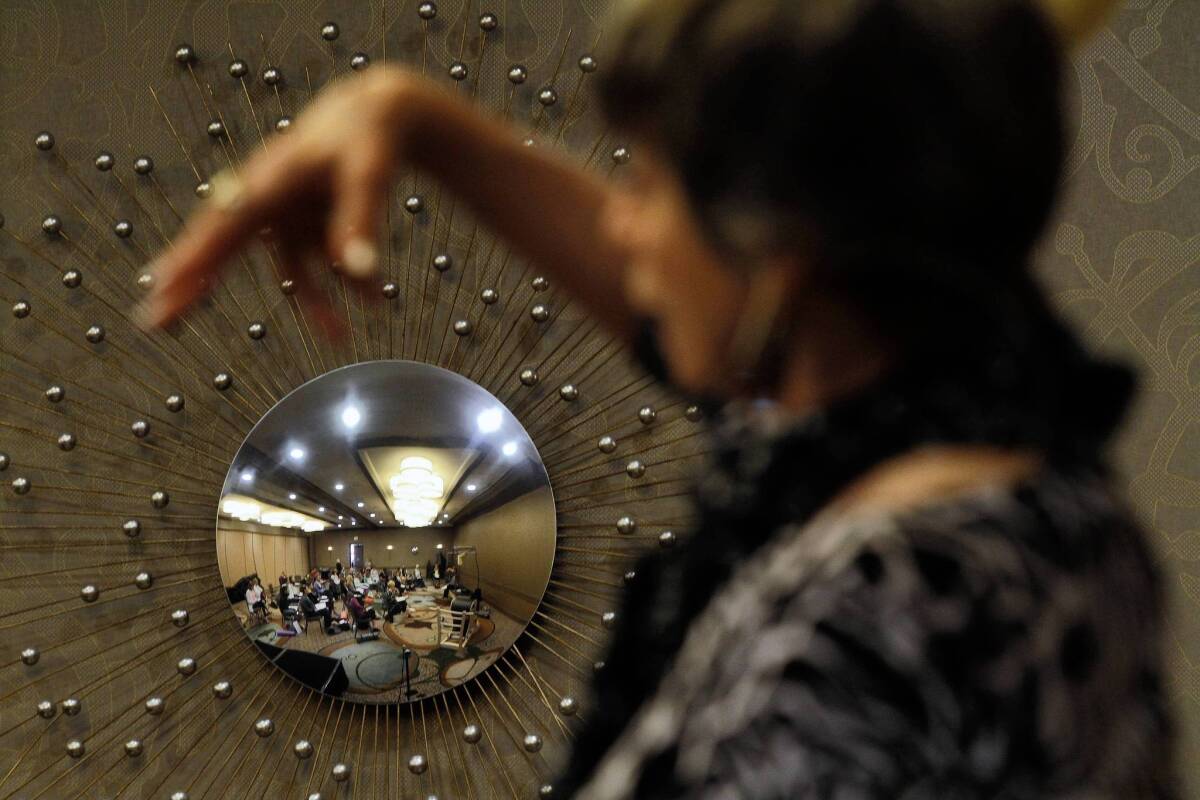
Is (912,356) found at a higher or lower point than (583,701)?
higher

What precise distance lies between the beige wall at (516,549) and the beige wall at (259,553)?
6.7 inches

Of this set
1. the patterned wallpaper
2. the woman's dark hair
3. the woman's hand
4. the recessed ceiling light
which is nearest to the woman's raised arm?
the woman's hand

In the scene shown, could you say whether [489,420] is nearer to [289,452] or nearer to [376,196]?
[289,452]

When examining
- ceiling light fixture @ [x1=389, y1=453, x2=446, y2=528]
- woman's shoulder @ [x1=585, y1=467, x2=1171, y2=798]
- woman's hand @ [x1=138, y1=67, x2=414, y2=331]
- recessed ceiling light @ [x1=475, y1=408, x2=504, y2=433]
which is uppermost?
recessed ceiling light @ [x1=475, y1=408, x2=504, y2=433]

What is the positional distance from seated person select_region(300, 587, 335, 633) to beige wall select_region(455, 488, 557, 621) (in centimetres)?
14

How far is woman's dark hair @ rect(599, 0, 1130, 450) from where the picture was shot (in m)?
0.25

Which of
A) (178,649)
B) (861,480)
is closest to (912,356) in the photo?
(861,480)

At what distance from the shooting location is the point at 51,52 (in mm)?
1194

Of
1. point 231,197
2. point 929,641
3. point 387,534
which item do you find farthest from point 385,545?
point 929,641

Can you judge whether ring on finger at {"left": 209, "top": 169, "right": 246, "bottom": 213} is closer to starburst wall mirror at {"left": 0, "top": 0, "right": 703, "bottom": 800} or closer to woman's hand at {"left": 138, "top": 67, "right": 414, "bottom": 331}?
woman's hand at {"left": 138, "top": 67, "right": 414, "bottom": 331}

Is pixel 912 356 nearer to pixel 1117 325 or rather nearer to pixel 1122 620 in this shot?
pixel 1122 620

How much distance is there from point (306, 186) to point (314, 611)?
86cm

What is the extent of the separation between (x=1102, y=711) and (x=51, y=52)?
4.13 ft

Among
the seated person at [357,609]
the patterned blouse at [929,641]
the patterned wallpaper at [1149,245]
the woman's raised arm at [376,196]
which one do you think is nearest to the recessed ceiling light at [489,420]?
the seated person at [357,609]
